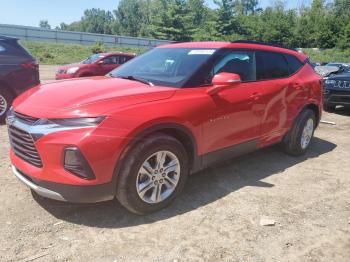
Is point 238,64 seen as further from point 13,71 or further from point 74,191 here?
point 13,71

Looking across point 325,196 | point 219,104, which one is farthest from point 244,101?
point 325,196

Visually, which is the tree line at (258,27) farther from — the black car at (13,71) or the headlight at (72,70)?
the black car at (13,71)

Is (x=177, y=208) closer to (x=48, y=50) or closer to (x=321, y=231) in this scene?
(x=321, y=231)

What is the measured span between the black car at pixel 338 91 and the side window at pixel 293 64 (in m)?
4.28

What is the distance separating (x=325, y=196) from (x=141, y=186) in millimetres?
2235

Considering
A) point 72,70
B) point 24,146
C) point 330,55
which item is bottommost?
point 330,55

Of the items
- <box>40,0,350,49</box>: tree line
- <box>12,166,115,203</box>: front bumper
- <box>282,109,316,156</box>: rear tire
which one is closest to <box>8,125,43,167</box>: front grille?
<box>12,166,115,203</box>: front bumper

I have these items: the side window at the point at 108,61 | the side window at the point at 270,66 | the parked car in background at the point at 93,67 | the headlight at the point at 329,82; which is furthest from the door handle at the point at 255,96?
the side window at the point at 108,61

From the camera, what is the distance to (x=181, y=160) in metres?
3.94

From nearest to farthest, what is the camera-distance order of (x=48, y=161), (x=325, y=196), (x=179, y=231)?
(x=48, y=161), (x=179, y=231), (x=325, y=196)

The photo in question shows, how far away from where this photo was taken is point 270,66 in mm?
5273

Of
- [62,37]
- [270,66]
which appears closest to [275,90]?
[270,66]

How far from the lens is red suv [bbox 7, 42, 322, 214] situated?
130 inches

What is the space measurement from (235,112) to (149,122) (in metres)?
1.28
